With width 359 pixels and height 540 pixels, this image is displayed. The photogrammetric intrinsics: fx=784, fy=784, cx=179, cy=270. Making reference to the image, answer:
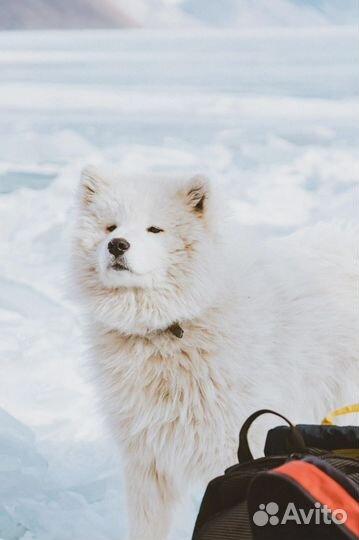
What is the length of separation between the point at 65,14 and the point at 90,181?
1.19m

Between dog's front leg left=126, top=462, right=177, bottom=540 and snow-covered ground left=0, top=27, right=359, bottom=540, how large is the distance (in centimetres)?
74

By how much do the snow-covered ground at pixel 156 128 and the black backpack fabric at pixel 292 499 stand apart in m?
1.68

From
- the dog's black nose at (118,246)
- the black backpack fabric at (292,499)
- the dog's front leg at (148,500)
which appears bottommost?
the dog's front leg at (148,500)

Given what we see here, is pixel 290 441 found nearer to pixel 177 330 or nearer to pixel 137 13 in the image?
pixel 177 330

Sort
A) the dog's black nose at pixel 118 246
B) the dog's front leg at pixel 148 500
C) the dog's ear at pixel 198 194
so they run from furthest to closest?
the dog's front leg at pixel 148 500 → the dog's ear at pixel 198 194 → the dog's black nose at pixel 118 246

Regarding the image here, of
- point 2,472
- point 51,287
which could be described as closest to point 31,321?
point 51,287

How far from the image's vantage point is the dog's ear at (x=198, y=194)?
7.11 feet

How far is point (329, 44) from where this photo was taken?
3.34m

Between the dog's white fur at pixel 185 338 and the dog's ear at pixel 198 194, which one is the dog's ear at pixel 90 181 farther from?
the dog's ear at pixel 198 194

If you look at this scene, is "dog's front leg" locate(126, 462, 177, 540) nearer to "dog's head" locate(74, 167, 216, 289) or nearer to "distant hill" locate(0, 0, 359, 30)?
"dog's head" locate(74, 167, 216, 289)

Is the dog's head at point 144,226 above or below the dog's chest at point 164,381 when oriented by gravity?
above

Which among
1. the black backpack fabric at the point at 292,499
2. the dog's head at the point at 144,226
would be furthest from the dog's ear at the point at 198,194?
the black backpack fabric at the point at 292,499

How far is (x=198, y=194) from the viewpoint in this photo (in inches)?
86.1

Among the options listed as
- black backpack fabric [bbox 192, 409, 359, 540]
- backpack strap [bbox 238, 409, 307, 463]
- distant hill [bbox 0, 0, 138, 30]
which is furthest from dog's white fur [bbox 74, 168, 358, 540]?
distant hill [bbox 0, 0, 138, 30]
